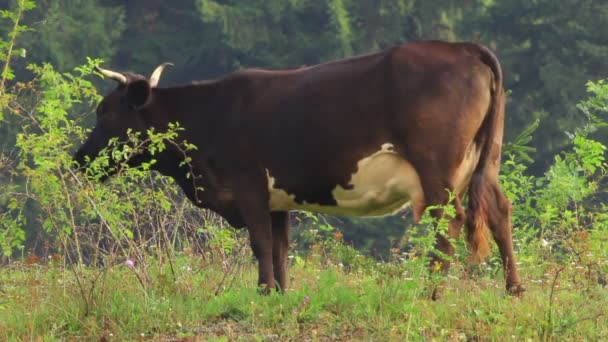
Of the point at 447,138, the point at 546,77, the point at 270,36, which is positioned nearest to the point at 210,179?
the point at 447,138

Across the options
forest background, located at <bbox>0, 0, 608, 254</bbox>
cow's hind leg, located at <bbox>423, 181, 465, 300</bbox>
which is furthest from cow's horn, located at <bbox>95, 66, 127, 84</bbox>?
forest background, located at <bbox>0, 0, 608, 254</bbox>

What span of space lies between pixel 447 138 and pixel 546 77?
84.2ft

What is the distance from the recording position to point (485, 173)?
991cm

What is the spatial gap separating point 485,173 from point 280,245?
1872 mm

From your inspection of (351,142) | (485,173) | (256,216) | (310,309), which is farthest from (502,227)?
(256,216)

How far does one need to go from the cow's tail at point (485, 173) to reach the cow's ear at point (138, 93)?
9.49ft

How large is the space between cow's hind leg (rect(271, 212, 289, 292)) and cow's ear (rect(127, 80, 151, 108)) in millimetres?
1458

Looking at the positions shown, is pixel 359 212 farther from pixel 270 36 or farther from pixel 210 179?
pixel 270 36

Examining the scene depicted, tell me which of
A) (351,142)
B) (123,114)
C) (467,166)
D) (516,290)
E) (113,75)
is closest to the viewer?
(516,290)

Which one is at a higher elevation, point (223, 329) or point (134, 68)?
point (223, 329)

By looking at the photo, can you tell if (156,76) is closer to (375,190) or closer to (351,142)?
(351,142)

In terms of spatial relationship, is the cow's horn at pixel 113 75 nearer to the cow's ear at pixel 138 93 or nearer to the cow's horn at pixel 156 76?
the cow's ear at pixel 138 93

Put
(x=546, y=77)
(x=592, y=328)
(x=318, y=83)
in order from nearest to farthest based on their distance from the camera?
(x=592, y=328) → (x=318, y=83) → (x=546, y=77)

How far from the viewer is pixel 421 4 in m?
38.5
